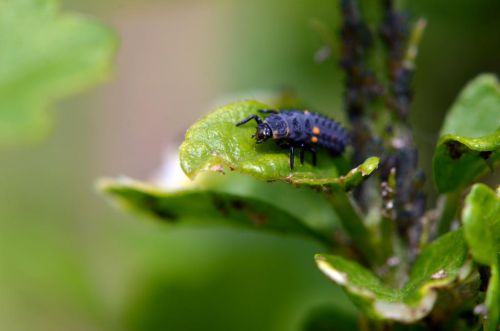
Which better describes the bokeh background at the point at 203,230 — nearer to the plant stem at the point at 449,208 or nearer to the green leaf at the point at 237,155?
the plant stem at the point at 449,208

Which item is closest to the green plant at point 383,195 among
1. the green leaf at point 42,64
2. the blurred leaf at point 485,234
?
the blurred leaf at point 485,234

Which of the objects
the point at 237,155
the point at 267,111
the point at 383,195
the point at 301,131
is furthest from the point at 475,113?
the point at 237,155

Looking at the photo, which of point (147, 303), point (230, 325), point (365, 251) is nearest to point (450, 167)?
point (365, 251)

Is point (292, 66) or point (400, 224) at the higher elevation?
point (292, 66)

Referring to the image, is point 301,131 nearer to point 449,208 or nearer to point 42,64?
point 449,208

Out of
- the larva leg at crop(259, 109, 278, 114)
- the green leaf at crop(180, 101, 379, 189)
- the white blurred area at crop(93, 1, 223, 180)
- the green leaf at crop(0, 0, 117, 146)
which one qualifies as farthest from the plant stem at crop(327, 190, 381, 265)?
the white blurred area at crop(93, 1, 223, 180)

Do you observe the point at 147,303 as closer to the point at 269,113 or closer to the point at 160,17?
the point at 269,113

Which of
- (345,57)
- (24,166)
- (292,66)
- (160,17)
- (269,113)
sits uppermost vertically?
(160,17)
